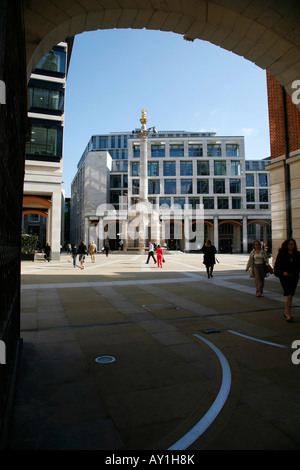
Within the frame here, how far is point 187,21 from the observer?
5699 millimetres

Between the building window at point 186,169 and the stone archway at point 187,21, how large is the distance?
6709 cm

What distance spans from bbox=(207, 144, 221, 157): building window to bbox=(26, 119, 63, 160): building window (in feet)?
171

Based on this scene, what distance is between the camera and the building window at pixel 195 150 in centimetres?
7344

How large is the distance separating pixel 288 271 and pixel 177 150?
7157cm

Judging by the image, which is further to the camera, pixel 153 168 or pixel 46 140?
pixel 153 168

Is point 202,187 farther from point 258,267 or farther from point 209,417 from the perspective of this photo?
point 209,417

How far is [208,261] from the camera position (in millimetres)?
13797

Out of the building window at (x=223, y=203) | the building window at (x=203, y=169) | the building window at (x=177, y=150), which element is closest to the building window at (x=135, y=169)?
the building window at (x=177, y=150)

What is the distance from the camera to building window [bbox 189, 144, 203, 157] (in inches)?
2891

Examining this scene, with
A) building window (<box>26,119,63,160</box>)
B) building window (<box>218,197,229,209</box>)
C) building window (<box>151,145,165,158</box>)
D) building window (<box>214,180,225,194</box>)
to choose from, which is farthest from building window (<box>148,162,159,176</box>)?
building window (<box>26,119,63,160</box>)

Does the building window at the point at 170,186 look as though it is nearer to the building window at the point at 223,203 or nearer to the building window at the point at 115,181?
the building window at the point at 223,203

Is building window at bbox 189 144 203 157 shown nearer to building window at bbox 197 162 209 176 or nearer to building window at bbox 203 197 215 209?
building window at bbox 197 162 209 176

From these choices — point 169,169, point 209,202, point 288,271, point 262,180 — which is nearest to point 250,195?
point 262,180
